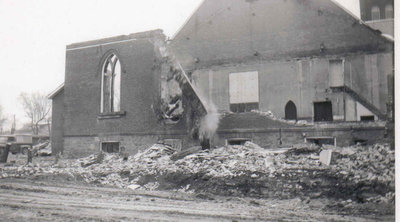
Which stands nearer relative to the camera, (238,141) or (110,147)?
(238,141)

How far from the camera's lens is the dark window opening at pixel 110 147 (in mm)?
16556

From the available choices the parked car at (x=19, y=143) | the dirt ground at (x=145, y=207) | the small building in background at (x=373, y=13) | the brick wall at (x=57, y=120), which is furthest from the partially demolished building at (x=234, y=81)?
the parked car at (x=19, y=143)

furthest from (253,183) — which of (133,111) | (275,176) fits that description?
(133,111)

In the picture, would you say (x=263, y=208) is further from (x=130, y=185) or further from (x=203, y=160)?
(x=130, y=185)

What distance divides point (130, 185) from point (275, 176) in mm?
4342

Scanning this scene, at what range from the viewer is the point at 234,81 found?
16.8 m

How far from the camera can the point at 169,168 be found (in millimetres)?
10961

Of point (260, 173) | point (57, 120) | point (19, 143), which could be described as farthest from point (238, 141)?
point (19, 143)

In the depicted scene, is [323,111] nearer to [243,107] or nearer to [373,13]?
[243,107]

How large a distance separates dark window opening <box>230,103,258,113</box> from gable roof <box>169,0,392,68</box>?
7.25 feet

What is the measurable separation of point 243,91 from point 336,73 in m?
4.08

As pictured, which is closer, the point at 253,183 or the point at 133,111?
the point at 253,183

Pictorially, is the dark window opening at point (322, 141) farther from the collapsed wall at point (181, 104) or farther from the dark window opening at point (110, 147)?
the dark window opening at point (110, 147)

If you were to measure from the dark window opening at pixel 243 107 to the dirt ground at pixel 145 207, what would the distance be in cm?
755
